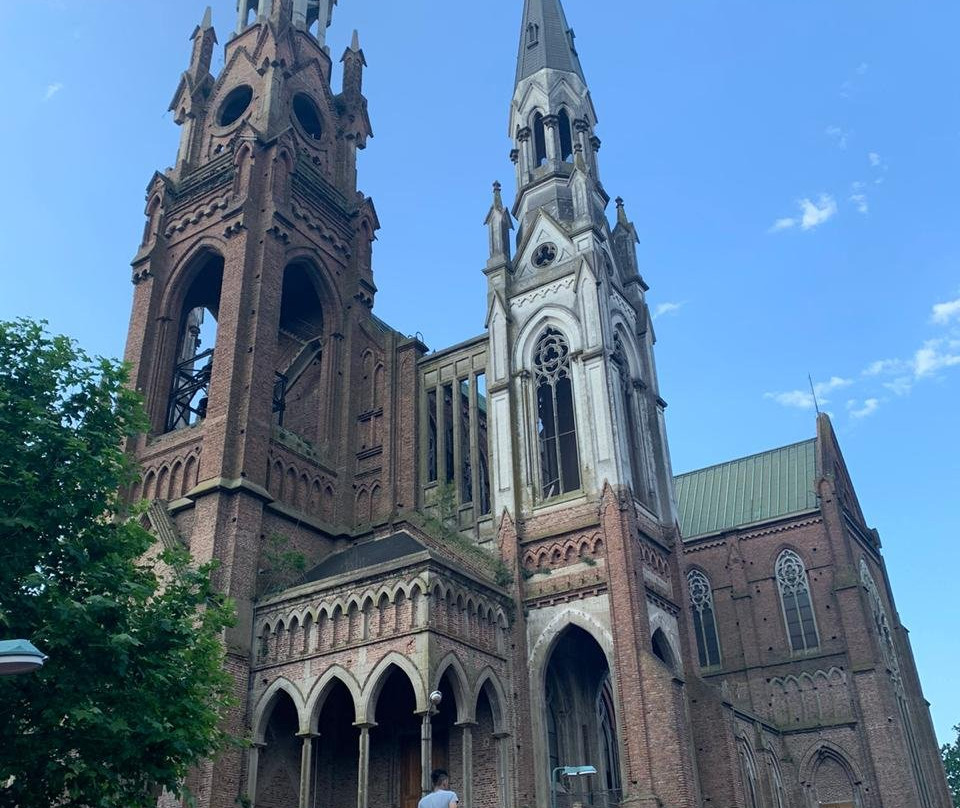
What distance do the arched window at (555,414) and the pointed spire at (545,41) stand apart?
13.6 metres

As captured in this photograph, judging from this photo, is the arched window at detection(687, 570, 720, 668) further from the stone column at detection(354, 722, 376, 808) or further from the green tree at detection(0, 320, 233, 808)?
the green tree at detection(0, 320, 233, 808)

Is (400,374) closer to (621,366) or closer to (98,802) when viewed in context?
(621,366)

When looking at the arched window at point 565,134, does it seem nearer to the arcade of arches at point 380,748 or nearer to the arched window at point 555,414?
the arched window at point 555,414

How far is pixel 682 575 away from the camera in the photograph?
2922 cm

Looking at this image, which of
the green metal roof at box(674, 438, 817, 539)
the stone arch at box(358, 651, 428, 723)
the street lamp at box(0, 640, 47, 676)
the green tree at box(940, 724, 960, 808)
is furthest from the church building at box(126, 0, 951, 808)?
the green tree at box(940, 724, 960, 808)

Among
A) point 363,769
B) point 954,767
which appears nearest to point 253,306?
point 363,769

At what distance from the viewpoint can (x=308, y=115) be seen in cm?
3909

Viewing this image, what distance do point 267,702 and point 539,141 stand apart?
74.8 ft

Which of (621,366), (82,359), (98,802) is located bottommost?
(98,802)

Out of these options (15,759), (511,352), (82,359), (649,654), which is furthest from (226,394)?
(15,759)

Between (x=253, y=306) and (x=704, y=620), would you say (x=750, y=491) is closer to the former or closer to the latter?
(x=704, y=620)

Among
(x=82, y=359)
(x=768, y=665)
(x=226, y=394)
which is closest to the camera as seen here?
(x=82, y=359)

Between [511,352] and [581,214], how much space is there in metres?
5.38

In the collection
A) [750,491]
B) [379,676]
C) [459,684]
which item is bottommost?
[459,684]
